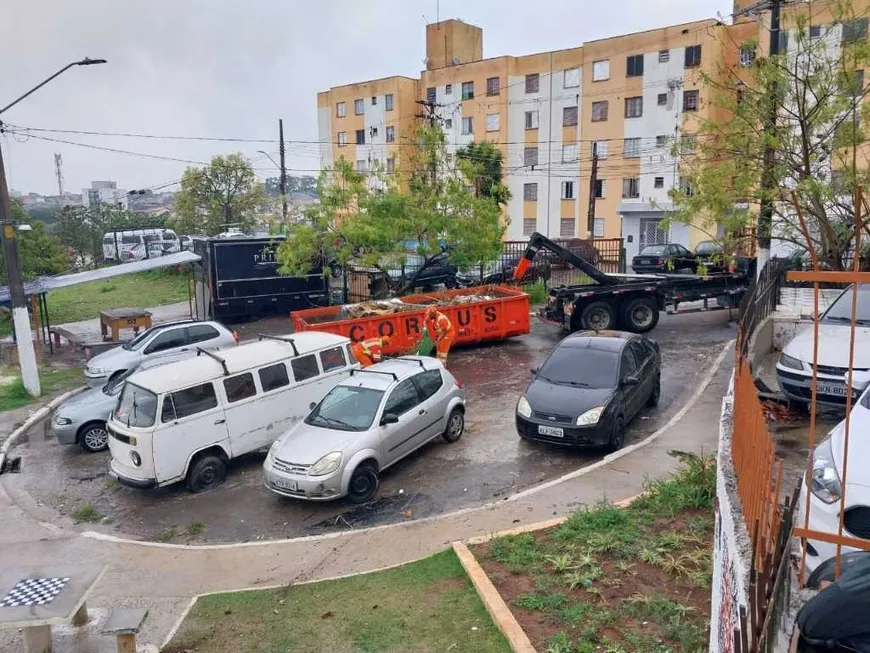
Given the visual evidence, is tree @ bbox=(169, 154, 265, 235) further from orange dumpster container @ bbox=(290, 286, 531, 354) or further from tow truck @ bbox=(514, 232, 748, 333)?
tow truck @ bbox=(514, 232, 748, 333)

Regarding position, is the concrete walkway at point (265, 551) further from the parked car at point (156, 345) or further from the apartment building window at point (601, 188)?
the apartment building window at point (601, 188)

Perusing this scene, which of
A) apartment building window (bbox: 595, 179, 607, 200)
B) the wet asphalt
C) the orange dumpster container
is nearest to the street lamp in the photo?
the wet asphalt

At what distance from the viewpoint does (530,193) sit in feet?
164

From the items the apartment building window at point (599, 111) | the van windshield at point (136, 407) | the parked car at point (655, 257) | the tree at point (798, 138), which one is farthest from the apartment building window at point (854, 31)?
the apartment building window at point (599, 111)

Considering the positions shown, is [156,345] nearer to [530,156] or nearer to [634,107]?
[634,107]

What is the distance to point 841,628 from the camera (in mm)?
3562

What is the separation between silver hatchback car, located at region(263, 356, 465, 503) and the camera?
32.0 feet

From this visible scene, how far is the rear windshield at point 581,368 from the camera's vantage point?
11.4m

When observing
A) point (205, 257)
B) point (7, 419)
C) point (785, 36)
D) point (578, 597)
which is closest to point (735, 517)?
point (578, 597)

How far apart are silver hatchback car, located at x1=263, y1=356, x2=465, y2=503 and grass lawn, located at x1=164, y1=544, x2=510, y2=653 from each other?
7.41ft

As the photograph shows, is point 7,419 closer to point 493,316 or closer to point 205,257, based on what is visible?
point 205,257

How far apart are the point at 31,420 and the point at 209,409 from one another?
6311mm

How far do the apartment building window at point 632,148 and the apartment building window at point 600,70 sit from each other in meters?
4.27

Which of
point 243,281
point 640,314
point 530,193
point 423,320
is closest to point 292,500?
point 423,320
